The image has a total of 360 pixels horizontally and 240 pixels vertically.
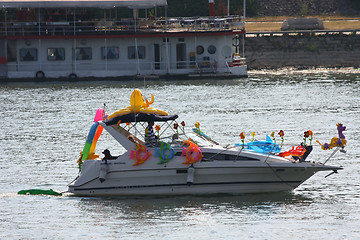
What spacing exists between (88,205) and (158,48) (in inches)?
1498

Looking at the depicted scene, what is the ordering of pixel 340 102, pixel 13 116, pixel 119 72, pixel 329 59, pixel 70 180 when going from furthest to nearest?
pixel 329 59, pixel 119 72, pixel 340 102, pixel 13 116, pixel 70 180

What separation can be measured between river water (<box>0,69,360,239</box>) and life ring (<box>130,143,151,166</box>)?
126cm

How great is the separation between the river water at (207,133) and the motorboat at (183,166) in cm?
37

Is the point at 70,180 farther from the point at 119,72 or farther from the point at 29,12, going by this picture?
the point at 29,12

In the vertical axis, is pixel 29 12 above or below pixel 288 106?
above

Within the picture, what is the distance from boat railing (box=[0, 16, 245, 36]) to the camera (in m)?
59.1

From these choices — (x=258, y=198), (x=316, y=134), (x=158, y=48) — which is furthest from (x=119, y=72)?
(x=258, y=198)

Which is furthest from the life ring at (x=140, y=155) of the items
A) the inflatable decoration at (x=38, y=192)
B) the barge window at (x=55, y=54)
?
the barge window at (x=55, y=54)

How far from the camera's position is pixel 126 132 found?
2353cm

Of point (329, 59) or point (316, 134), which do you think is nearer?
point (316, 134)

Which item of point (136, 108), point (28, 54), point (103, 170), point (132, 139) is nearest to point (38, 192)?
point (103, 170)

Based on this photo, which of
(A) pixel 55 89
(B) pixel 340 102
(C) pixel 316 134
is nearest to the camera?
(C) pixel 316 134

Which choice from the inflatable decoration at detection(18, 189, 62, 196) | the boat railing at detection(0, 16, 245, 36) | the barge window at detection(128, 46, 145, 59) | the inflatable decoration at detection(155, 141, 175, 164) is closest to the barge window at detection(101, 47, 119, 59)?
the barge window at detection(128, 46, 145, 59)

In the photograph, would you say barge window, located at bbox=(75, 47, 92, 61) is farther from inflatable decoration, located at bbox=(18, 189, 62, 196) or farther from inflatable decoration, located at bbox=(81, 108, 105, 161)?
inflatable decoration, located at bbox=(81, 108, 105, 161)
